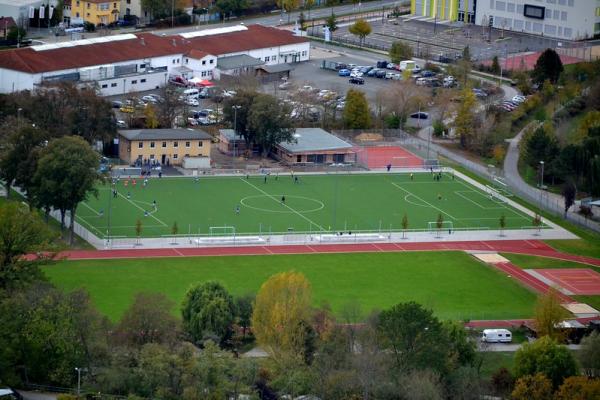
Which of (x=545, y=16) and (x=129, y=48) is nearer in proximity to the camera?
(x=129, y=48)

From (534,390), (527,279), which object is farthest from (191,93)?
(534,390)

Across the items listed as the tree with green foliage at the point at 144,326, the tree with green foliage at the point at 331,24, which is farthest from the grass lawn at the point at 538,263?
the tree with green foliage at the point at 331,24

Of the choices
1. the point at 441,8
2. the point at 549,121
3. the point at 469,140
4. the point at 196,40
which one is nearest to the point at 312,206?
the point at 469,140

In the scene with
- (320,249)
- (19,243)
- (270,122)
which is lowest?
(320,249)

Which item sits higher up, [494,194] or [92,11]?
[92,11]

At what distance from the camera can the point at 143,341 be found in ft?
146

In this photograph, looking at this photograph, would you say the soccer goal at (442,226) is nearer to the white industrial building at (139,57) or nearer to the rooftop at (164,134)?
the rooftop at (164,134)

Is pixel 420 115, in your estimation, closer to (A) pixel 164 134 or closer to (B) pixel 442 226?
(A) pixel 164 134

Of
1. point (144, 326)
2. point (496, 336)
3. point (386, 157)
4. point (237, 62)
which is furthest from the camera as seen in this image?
point (237, 62)

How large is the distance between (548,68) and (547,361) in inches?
1646

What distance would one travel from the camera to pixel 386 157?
7075cm

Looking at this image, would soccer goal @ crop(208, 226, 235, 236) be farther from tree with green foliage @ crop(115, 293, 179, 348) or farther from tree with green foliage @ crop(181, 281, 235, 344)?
tree with green foliage @ crop(115, 293, 179, 348)

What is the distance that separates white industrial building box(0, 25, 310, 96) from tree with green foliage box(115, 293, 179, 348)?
1154 inches

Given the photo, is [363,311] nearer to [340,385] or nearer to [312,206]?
[340,385]
